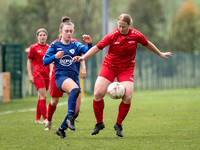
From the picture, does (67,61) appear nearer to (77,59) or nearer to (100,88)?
(77,59)

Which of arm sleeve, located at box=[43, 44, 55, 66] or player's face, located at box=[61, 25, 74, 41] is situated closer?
arm sleeve, located at box=[43, 44, 55, 66]

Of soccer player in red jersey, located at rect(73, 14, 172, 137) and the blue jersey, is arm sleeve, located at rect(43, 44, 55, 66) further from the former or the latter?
soccer player in red jersey, located at rect(73, 14, 172, 137)

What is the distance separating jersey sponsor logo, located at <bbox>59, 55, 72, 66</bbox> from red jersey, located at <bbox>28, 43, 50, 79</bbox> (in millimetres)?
2626

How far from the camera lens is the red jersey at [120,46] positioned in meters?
9.10

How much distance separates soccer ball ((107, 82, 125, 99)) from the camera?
9039 millimetres

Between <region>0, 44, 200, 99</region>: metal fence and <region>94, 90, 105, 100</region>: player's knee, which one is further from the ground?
<region>0, 44, 200, 99</region>: metal fence

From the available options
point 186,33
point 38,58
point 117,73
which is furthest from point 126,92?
point 186,33

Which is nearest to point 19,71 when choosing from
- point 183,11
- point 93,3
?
point 93,3

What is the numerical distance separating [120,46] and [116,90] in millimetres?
781

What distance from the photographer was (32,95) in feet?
83.5

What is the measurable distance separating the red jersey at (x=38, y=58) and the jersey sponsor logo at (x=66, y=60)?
263cm

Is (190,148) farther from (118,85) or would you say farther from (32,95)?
(32,95)

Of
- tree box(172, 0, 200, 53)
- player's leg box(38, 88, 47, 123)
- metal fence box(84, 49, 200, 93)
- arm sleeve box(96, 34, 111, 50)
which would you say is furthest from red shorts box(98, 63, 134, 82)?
tree box(172, 0, 200, 53)

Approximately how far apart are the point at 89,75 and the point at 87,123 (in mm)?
16608
